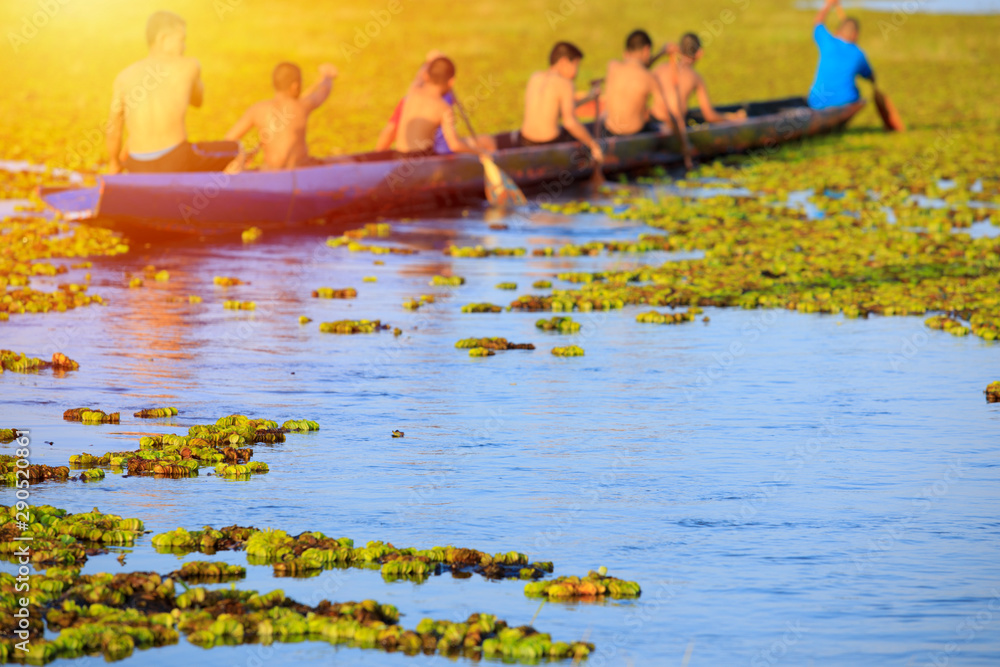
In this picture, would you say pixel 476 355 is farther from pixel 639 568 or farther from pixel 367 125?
pixel 367 125

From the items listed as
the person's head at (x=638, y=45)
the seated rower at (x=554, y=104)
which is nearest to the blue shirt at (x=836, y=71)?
the person's head at (x=638, y=45)

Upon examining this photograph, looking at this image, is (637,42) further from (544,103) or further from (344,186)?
(344,186)

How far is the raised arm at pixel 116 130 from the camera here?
15.4 m

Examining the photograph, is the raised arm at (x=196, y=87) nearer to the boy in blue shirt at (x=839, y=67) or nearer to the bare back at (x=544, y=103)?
the bare back at (x=544, y=103)

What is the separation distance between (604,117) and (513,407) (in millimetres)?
15232

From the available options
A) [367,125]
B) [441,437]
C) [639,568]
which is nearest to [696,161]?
[367,125]

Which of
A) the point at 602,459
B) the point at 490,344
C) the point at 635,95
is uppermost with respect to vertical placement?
the point at 635,95

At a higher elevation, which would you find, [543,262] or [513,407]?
[543,262]

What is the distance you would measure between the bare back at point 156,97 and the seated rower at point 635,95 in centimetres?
915

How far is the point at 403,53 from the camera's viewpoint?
44.7 meters

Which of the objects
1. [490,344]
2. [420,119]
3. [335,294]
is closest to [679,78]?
[420,119]

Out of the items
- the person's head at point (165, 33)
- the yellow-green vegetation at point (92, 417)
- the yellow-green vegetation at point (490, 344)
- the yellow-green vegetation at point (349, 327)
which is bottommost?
the yellow-green vegetation at point (92, 417)

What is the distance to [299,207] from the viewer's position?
56.3ft

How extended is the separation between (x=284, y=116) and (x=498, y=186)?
390 cm
